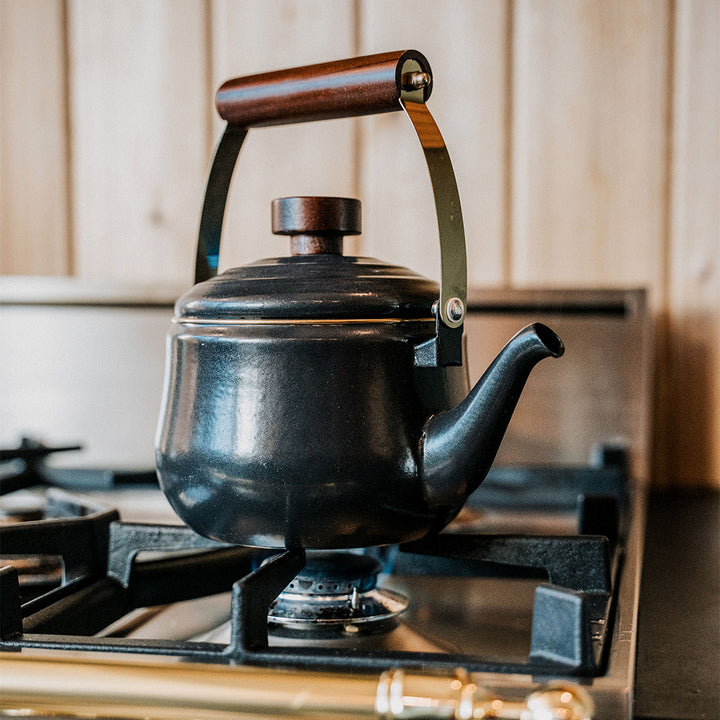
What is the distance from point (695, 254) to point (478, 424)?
0.65 metres

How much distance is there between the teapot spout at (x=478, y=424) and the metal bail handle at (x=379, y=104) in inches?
1.6

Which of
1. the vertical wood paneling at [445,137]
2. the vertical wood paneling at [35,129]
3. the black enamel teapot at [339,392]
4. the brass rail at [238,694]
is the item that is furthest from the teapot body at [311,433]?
the vertical wood paneling at [35,129]

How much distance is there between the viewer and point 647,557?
70 centimetres

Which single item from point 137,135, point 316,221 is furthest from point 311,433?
point 137,135

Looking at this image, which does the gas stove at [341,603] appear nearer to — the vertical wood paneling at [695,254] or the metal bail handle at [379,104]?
the metal bail handle at [379,104]

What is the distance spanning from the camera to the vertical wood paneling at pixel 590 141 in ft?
3.38

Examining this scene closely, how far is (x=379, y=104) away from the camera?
1.80 feet

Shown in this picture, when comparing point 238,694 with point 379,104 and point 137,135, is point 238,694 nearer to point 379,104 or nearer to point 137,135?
point 379,104

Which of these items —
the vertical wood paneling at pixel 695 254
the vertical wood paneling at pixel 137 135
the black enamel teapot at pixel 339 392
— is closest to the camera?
the black enamel teapot at pixel 339 392

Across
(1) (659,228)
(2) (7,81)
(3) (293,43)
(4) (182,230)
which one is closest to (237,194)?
(4) (182,230)

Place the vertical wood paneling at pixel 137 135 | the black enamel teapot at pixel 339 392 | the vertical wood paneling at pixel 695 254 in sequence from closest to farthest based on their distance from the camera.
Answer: the black enamel teapot at pixel 339 392 → the vertical wood paneling at pixel 695 254 → the vertical wood paneling at pixel 137 135

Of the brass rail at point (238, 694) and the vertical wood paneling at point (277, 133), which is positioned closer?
the brass rail at point (238, 694)

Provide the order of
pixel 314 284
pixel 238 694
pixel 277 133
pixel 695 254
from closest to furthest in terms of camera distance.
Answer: pixel 238 694 → pixel 314 284 → pixel 695 254 → pixel 277 133

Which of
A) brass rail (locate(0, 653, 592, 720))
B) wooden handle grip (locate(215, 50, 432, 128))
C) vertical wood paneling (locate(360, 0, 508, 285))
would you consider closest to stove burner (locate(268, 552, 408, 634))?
brass rail (locate(0, 653, 592, 720))
